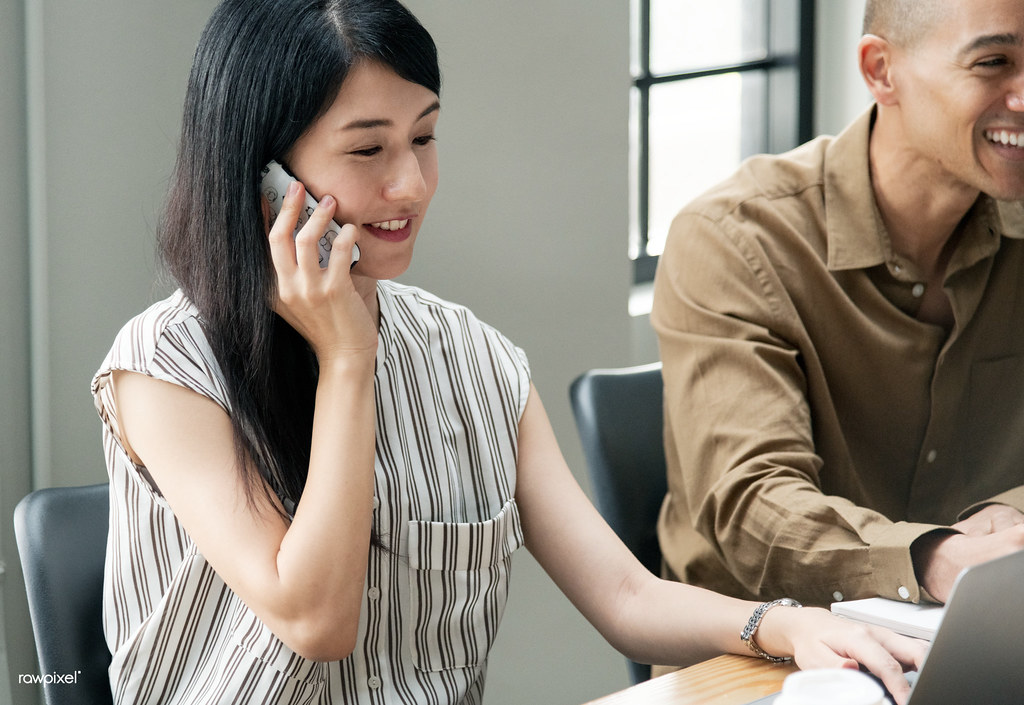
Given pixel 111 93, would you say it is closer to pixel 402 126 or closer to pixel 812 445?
pixel 402 126

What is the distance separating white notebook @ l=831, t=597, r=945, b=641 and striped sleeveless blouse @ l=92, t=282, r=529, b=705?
40 cm

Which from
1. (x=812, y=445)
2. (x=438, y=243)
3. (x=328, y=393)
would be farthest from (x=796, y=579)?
(x=438, y=243)

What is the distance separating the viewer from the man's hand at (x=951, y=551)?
118 centimetres

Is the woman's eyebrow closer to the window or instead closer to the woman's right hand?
the woman's right hand

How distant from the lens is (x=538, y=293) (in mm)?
2252

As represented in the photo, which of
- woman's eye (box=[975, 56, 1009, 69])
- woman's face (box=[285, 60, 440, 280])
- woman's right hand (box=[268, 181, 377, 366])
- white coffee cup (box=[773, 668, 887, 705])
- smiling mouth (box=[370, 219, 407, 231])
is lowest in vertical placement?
white coffee cup (box=[773, 668, 887, 705])

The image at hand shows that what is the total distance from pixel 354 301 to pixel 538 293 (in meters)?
1.09

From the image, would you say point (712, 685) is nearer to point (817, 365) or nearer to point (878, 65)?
point (817, 365)

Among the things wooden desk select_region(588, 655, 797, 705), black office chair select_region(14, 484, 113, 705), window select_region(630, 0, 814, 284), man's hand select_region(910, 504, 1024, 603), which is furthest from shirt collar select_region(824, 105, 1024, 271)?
→ window select_region(630, 0, 814, 284)

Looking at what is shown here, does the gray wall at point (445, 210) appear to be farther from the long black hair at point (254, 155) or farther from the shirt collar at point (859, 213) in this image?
the shirt collar at point (859, 213)

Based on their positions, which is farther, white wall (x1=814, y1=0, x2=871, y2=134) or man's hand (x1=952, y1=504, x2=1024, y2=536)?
white wall (x1=814, y1=0, x2=871, y2=134)

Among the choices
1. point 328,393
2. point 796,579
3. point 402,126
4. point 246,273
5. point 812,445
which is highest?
point 402,126

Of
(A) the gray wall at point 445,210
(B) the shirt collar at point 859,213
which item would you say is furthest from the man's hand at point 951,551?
(A) the gray wall at point 445,210

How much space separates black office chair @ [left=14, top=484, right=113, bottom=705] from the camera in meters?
1.14
